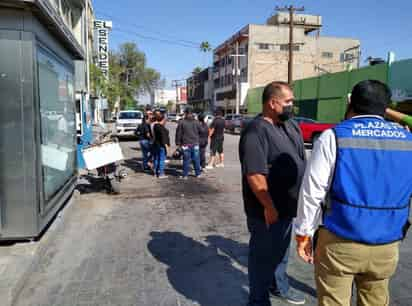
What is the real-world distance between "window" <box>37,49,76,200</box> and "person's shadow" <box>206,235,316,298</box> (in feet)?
7.69

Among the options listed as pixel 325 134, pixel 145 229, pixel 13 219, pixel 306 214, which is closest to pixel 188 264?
pixel 145 229

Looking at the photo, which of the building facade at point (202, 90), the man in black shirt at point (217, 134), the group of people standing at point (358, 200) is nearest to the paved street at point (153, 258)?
the group of people standing at point (358, 200)

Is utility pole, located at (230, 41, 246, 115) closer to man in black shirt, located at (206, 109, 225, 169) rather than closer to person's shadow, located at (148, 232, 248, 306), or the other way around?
man in black shirt, located at (206, 109, 225, 169)

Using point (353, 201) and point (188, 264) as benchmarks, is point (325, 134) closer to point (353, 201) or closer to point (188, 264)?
point (353, 201)

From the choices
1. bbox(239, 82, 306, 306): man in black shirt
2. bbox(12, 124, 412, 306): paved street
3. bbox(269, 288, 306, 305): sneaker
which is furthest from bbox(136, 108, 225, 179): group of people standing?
bbox(239, 82, 306, 306): man in black shirt

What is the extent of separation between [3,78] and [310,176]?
362 centimetres

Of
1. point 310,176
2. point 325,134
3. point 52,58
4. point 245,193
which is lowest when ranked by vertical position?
point 245,193

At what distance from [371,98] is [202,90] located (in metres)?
78.3

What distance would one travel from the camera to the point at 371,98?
6.87 feet

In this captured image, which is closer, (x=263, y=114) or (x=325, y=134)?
(x=325, y=134)

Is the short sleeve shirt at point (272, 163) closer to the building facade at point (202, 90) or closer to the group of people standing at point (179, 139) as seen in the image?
the group of people standing at point (179, 139)

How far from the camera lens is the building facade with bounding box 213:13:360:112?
172ft

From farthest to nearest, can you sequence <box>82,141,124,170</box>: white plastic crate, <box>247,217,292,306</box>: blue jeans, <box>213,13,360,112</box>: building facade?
1. <box>213,13,360,112</box>: building facade
2. <box>82,141,124,170</box>: white plastic crate
3. <box>247,217,292,306</box>: blue jeans

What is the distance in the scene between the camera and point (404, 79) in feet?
63.3
